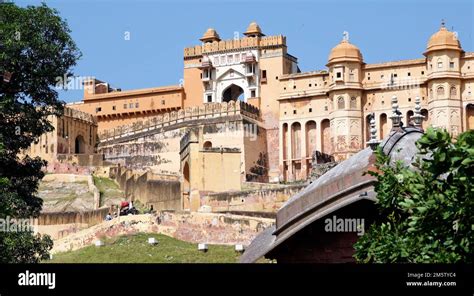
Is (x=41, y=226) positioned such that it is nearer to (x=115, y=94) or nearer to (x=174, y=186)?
(x=174, y=186)

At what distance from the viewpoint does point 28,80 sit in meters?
24.1

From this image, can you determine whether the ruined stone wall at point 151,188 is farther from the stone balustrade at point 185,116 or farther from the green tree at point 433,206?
the green tree at point 433,206

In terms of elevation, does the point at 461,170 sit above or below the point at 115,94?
below

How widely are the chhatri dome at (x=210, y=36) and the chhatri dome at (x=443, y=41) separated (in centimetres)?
1569

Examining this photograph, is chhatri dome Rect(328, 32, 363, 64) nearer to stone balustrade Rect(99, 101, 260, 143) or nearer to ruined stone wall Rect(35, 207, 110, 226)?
stone balustrade Rect(99, 101, 260, 143)

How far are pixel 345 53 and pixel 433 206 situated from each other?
52.0 m

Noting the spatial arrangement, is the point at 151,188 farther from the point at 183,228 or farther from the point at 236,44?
the point at 236,44

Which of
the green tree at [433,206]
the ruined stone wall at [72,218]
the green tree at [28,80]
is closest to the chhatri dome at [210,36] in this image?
the ruined stone wall at [72,218]

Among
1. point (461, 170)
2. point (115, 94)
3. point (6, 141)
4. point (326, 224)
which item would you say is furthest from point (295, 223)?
point (115, 94)

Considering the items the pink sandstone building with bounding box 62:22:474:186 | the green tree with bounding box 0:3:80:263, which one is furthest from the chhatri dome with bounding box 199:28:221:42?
the green tree with bounding box 0:3:80:263

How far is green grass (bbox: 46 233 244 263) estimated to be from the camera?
31891 millimetres

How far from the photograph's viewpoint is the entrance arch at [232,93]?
67.7m

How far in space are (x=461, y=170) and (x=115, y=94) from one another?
6294cm

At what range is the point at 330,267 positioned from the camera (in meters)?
8.16
